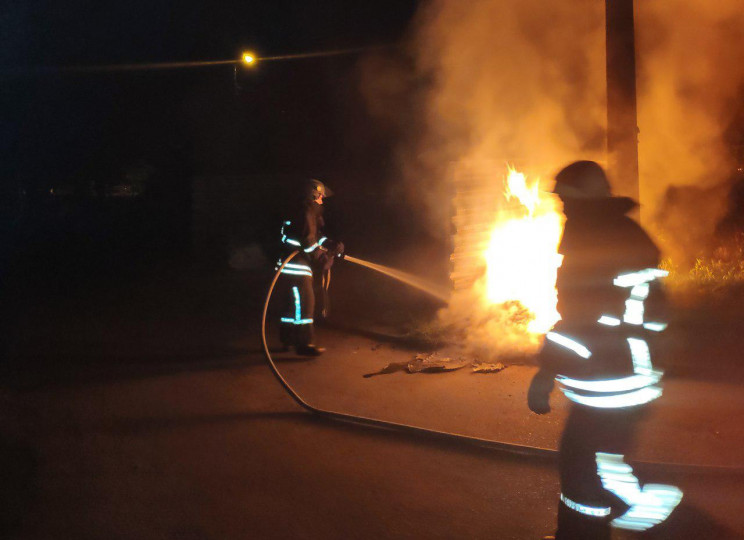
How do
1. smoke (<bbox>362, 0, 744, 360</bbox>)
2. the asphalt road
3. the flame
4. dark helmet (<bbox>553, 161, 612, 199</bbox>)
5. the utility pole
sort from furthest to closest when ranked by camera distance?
smoke (<bbox>362, 0, 744, 360</bbox>) < the flame < the utility pole < the asphalt road < dark helmet (<bbox>553, 161, 612, 199</bbox>)

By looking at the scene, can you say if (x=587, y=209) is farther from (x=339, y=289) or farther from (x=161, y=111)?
(x=161, y=111)

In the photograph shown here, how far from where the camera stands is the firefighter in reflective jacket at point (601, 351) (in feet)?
9.95

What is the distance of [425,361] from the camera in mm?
7316

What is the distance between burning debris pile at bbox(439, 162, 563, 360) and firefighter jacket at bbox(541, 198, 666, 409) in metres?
4.27

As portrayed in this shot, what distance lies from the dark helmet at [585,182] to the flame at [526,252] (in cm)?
479


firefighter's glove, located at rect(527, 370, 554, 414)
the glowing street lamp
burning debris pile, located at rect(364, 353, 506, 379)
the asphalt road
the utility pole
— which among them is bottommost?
the asphalt road

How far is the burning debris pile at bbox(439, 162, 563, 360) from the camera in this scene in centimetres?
788

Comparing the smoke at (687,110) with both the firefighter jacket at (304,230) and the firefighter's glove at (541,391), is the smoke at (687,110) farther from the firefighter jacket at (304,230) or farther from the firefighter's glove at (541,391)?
the firefighter's glove at (541,391)

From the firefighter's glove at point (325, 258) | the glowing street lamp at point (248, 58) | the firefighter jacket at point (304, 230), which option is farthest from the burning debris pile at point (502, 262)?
the glowing street lamp at point (248, 58)

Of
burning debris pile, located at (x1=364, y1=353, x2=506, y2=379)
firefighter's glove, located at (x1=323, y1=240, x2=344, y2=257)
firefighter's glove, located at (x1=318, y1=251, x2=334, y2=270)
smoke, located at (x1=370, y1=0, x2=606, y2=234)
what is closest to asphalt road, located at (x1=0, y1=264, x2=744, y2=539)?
burning debris pile, located at (x1=364, y1=353, x2=506, y2=379)

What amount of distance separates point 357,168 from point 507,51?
420 cm

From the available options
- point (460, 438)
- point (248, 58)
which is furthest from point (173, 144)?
point (460, 438)

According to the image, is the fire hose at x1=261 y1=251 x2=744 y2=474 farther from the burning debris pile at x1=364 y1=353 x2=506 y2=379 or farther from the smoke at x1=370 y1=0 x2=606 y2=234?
the smoke at x1=370 y1=0 x2=606 y2=234

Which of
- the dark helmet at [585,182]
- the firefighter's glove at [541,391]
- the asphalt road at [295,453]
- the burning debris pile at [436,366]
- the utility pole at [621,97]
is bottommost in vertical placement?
the asphalt road at [295,453]
